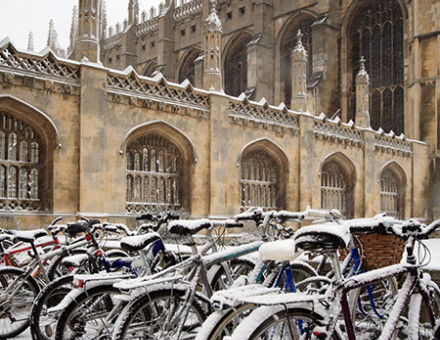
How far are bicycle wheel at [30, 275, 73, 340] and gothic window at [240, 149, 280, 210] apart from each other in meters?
10.6

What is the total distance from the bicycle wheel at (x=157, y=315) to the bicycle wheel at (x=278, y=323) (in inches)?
27.5

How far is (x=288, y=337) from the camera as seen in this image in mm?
2832

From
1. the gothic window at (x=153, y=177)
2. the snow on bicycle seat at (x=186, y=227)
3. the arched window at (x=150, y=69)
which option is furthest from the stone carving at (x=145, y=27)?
the snow on bicycle seat at (x=186, y=227)

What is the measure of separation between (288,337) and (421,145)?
2101 cm

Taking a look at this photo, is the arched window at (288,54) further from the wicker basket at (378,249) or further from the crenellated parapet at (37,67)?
the wicker basket at (378,249)

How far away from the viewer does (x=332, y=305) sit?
2.71 metres

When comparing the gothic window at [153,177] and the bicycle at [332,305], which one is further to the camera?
the gothic window at [153,177]

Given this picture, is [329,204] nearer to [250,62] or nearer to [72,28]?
[250,62]

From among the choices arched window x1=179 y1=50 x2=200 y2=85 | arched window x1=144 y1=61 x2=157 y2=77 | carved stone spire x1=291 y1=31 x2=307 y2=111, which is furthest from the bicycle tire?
arched window x1=144 y1=61 x2=157 y2=77

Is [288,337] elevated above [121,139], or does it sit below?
below

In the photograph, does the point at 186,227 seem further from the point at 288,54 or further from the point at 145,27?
the point at 145,27

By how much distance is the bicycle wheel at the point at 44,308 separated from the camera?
13.8ft

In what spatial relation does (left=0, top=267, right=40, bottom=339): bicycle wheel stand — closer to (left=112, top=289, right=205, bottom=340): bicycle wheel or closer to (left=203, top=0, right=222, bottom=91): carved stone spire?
(left=112, top=289, right=205, bottom=340): bicycle wheel

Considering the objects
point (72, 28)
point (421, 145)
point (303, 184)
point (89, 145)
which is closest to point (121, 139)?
point (89, 145)
